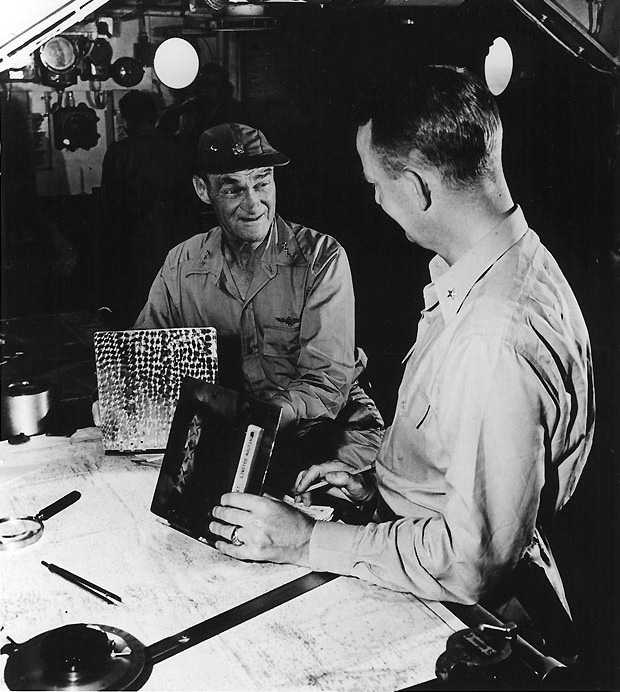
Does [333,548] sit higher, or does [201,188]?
[201,188]

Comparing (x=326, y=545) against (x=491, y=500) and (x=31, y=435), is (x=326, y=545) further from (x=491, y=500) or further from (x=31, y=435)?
(x=31, y=435)

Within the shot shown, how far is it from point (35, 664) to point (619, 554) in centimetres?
117

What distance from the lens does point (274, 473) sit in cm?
210

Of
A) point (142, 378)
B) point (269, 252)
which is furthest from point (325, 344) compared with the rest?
point (142, 378)

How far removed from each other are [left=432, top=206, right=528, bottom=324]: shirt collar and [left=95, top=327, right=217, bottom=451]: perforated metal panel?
770 mm

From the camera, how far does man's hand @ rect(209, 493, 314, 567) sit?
1581 mm

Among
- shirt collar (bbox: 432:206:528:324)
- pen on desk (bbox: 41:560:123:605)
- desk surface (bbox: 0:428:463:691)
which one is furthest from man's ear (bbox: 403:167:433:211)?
pen on desk (bbox: 41:560:123:605)

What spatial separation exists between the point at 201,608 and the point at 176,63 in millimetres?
1393

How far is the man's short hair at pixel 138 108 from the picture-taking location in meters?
2.03

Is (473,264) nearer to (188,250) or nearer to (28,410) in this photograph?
(188,250)

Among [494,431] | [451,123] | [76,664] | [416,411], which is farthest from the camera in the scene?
[416,411]

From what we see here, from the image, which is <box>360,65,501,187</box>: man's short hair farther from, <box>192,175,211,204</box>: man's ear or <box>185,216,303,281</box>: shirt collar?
<box>192,175,211,204</box>: man's ear

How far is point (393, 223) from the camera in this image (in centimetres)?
175

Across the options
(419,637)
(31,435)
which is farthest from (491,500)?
(31,435)
